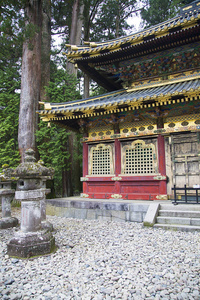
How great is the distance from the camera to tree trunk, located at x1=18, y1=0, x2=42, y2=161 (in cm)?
1080

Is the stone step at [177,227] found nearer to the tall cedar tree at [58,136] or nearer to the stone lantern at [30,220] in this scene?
the stone lantern at [30,220]

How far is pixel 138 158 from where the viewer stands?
786 cm

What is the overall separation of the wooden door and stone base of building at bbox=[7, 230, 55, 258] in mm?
4654

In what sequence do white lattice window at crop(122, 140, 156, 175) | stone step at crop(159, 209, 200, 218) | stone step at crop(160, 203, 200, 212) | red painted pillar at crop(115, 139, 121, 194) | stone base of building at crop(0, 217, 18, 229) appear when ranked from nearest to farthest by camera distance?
stone step at crop(159, 209, 200, 218), stone step at crop(160, 203, 200, 212), stone base of building at crop(0, 217, 18, 229), white lattice window at crop(122, 140, 156, 175), red painted pillar at crop(115, 139, 121, 194)

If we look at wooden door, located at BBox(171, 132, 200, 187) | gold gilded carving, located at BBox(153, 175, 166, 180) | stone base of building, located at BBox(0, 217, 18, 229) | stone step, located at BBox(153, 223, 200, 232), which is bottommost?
stone base of building, located at BBox(0, 217, 18, 229)

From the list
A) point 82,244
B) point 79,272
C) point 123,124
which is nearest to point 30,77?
point 123,124

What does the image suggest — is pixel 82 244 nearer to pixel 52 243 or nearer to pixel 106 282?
pixel 52 243

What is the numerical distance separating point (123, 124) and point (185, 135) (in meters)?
2.22

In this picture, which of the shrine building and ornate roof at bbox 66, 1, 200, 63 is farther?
the shrine building

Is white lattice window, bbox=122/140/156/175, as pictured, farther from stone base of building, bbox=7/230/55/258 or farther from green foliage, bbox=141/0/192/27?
green foliage, bbox=141/0/192/27

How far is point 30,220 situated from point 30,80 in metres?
9.23

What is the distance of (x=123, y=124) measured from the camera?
816cm

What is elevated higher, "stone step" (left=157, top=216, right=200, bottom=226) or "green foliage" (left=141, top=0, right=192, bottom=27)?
"green foliage" (left=141, top=0, right=192, bottom=27)

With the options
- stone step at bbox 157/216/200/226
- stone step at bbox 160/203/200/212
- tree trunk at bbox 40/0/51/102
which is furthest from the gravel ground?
tree trunk at bbox 40/0/51/102
